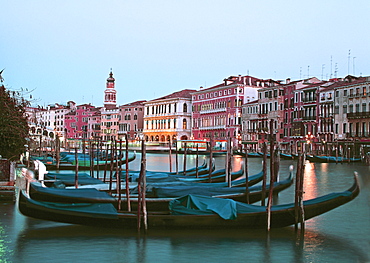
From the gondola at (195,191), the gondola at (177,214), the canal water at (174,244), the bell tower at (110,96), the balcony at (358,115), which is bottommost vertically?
the canal water at (174,244)

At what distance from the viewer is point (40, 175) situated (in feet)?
33.2

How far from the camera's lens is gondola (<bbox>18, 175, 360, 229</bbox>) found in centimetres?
647

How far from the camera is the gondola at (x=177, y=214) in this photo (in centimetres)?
647

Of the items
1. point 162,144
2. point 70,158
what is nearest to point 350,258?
point 70,158

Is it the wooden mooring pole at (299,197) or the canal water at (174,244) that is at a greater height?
the wooden mooring pole at (299,197)

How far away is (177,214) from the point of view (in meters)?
6.61

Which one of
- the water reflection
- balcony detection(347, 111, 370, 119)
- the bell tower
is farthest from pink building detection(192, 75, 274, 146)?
the water reflection

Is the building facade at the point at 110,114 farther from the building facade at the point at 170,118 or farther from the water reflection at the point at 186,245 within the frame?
the water reflection at the point at 186,245

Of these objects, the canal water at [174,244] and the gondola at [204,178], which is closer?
the canal water at [174,244]

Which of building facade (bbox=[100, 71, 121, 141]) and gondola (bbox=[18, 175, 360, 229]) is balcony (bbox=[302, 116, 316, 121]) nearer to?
gondola (bbox=[18, 175, 360, 229])

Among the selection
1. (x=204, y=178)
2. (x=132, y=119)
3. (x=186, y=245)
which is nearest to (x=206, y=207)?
(x=186, y=245)

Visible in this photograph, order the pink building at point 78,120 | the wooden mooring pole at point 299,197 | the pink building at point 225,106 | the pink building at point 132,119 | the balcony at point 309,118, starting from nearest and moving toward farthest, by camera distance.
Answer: the wooden mooring pole at point 299,197 → the balcony at point 309,118 → the pink building at point 225,106 → the pink building at point 132,119 → the pink building at point 78,120

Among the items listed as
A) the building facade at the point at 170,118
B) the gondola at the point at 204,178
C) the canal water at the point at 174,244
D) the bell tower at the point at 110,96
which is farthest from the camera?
the bell tower at the point at 110,96

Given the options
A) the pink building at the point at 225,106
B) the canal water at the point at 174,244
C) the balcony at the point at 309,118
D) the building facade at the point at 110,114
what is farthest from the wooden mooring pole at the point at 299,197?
the building facade at the point at 110,114
